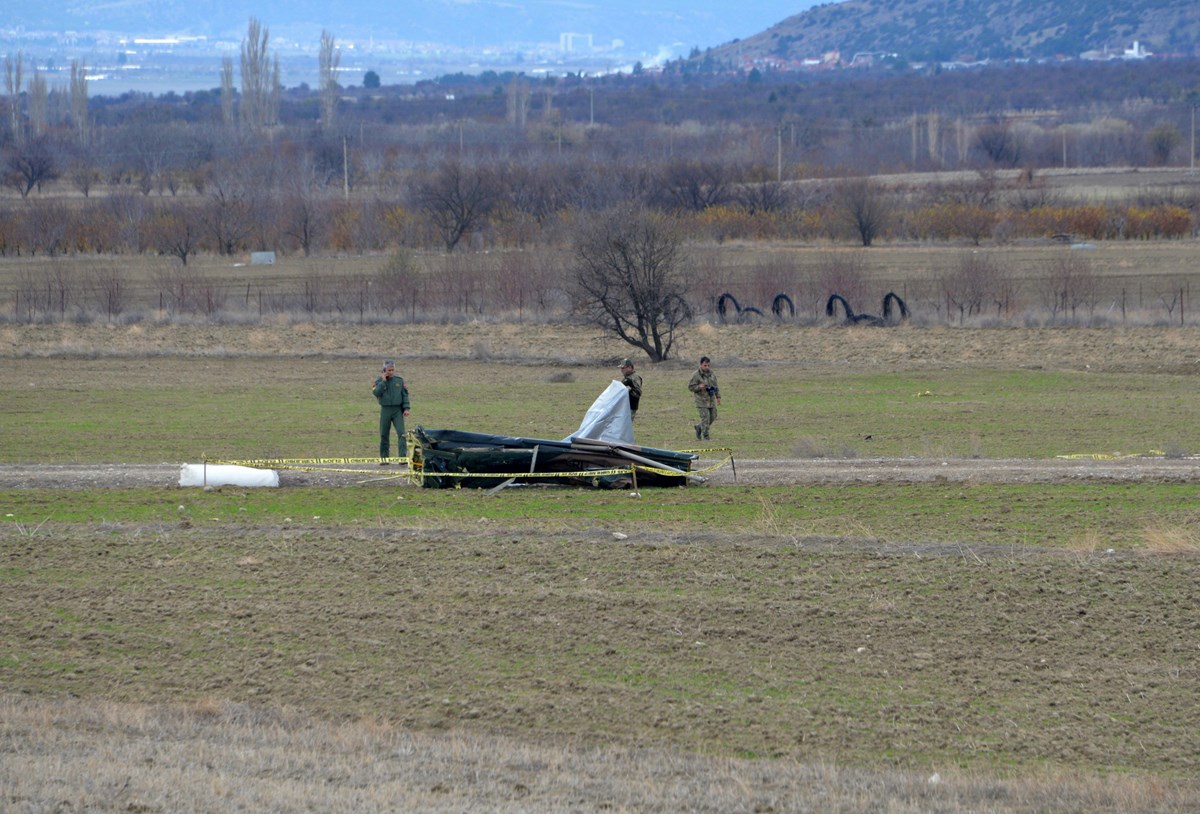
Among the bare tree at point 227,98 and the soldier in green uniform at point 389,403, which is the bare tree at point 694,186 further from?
the bare tree at point 227,98

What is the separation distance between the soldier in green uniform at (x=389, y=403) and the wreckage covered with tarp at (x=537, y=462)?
4.59 feet

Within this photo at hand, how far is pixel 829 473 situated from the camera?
62.4 feet

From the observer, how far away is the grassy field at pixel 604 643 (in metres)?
9.49

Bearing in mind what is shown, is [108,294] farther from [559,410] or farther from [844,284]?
[844,284]

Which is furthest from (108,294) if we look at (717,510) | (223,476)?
(717,510)

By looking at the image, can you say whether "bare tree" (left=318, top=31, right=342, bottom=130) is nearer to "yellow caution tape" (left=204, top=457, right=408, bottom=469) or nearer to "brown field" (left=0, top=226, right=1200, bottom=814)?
"yellow caution tape" (left=204, top=457, right=408, bottom=469)

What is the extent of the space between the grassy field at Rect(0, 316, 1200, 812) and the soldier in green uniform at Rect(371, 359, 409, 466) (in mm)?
1562

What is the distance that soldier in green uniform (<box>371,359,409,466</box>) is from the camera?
19.5 m

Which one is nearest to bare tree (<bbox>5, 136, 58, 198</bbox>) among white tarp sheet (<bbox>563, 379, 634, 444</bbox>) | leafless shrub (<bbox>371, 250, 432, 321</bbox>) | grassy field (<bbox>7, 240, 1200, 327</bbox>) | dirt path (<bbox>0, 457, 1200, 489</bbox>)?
grassy field (<bbox>7, 240, 1200, 327</bbox>)

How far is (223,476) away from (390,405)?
2.60 metres

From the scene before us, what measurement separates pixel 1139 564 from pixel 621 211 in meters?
24.4

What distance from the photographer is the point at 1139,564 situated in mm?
14312

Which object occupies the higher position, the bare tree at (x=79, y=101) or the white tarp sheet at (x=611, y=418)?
the bare tree at (x=79, y=101)

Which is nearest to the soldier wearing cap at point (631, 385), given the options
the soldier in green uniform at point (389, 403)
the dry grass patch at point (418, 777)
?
the soldier in green uniform at point (389, 403)
